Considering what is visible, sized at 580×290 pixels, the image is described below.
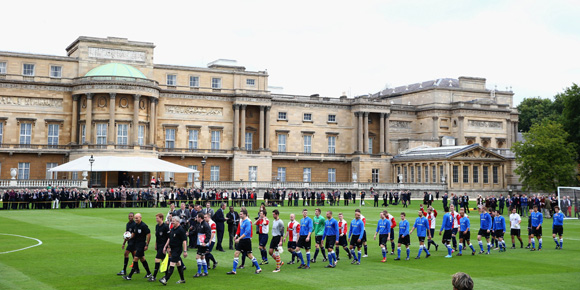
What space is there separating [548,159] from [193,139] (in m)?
41.8

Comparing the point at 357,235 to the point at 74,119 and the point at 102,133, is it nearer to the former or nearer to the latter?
the point at 102,133

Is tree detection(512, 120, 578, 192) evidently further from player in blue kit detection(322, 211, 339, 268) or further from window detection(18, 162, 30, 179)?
window detection(18, 162, 30, 179)

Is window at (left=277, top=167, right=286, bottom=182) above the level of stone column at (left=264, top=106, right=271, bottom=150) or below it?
below

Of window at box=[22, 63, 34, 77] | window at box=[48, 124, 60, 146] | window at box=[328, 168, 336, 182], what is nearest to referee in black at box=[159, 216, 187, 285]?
window at box=[48, 124, 60, 146]

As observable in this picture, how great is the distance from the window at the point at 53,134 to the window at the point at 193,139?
50.4 feet

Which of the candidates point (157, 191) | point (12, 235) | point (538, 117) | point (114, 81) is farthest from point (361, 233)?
point (538, 117)

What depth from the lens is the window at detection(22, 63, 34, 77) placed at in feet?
223

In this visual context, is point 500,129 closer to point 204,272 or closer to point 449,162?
point 449,162

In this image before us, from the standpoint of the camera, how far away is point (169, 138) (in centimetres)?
7344

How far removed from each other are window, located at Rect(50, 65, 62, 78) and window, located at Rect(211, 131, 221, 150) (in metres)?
19.3

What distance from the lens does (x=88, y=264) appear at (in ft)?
63.5

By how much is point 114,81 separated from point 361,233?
5087 centimetres

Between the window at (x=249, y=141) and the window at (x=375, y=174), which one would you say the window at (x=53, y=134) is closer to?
the window at (x=249, y=141)

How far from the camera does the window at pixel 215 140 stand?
75875mm
